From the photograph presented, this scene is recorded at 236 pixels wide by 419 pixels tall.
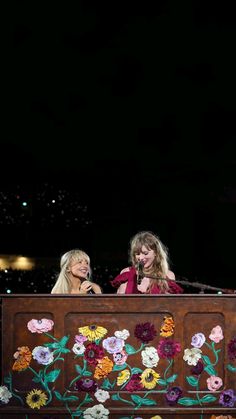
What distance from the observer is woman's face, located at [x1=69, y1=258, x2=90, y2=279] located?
4.94m

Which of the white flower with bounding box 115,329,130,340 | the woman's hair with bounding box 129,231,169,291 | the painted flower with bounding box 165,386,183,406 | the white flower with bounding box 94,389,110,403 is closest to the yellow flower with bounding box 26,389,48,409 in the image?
the white flower with bounding box 94,389,110,403

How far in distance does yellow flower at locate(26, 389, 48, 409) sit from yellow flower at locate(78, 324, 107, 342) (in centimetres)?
42

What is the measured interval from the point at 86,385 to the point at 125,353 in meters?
0.29

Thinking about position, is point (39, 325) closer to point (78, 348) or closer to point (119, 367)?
point (78, 348)

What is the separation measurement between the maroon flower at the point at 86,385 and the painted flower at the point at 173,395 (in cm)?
43

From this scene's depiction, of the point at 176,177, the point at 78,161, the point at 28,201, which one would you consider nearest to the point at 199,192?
the point at 176,177

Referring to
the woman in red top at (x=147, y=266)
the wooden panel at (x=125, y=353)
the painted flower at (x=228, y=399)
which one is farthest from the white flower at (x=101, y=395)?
the woman in red top at (x=147, y=266)

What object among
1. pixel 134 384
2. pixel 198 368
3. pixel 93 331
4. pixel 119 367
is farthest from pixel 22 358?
pixel 198 368

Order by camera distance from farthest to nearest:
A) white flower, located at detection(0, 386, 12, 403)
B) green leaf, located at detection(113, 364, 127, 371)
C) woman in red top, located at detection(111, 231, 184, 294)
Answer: woman in red top, located at detection(111, 231, 184, 294) → green leaf, located at detection(113, 364, 127, 371) → white flower, located at detection(0, 386, 12, 403)

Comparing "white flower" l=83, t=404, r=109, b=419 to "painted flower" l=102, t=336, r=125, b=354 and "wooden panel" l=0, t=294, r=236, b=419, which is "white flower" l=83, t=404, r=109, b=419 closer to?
"wooden panel" l=0, t=294, r=236, b=419

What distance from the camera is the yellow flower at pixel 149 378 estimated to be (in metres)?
4.01

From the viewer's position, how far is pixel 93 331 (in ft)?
13.2

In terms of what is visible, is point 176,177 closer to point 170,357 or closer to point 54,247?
point 54,247

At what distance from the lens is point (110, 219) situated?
21078 mm
